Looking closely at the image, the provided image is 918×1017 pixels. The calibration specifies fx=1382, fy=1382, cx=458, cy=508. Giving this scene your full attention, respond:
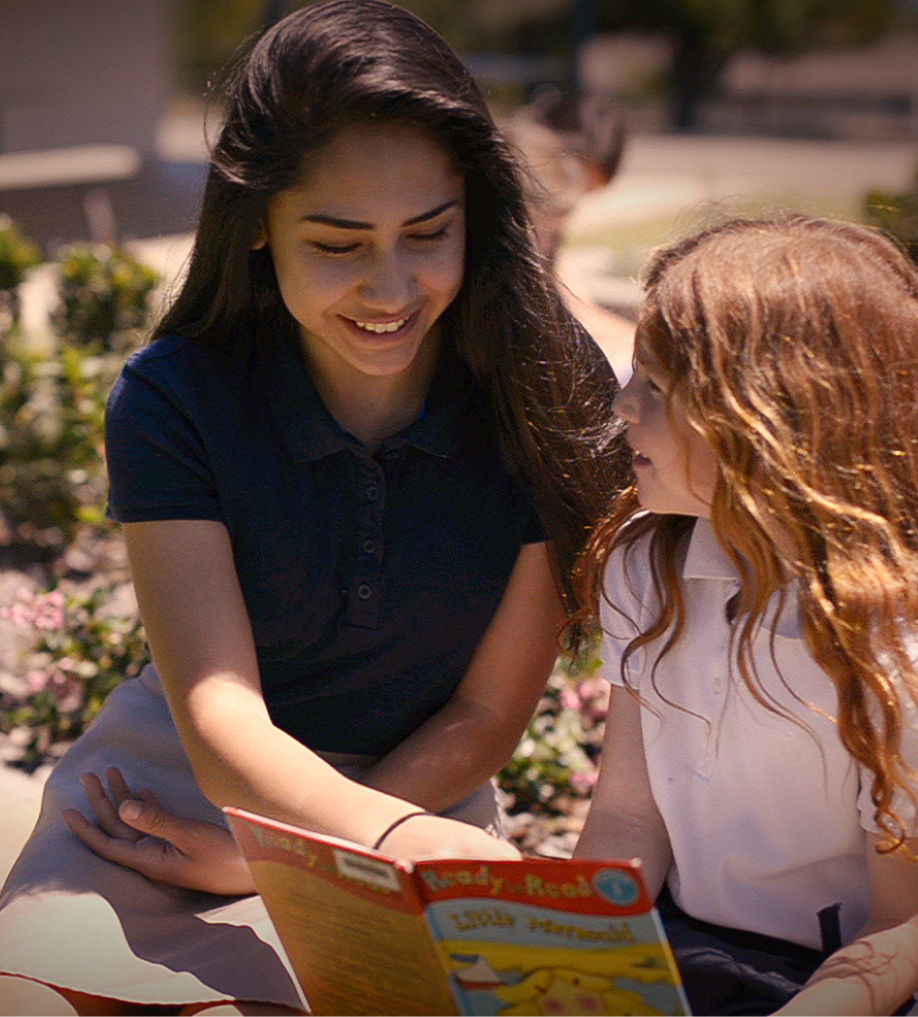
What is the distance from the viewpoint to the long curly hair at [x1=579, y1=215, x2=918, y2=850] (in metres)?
1.55

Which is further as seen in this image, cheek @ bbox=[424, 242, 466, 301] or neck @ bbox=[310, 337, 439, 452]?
neck @ bbox=[310, 337, 439, 452]

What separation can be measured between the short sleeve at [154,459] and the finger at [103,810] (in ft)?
1.29

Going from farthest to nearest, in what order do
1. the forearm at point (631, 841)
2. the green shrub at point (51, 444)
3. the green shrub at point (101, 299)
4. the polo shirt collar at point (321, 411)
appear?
the green shrub at point (101, 299) < the green shrub at point (51, 444) < the polo shirt collar at point (321, 411) < the forearm at point (631, 841)

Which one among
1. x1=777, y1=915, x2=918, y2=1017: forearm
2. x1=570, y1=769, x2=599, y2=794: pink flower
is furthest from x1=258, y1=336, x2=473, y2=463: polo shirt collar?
x1=570, y1=769, x2=599, y2=794: pink flower

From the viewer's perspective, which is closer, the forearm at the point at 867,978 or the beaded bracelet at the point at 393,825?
the forearm at the point at 867,978

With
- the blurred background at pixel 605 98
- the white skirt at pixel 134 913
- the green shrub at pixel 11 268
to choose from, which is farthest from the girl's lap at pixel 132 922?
the green shrub at pixel 11 268

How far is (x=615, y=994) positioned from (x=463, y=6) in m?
38.3

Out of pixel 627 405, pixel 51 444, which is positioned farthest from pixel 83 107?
pixel 627 405

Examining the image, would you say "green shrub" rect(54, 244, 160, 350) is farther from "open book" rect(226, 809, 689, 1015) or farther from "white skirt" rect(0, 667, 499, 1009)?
"open book" rect(226, 809, 689, 1015)

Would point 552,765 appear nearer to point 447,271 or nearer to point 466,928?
point 447,271

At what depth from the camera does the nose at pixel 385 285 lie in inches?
72.9

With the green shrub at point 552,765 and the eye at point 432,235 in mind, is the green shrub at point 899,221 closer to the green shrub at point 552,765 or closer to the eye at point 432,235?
the eye at point 432,235

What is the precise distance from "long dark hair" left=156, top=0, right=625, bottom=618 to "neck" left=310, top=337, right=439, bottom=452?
0.11 meters

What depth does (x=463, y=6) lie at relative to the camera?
37.1 m
